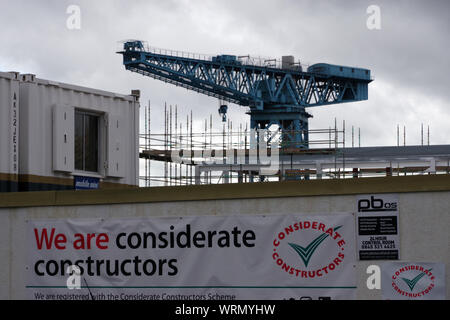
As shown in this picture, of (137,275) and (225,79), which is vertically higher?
(225,79)

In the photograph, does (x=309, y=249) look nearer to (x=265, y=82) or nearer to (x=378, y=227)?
(x=378, y=227)

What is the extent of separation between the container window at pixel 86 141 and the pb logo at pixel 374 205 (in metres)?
10.9

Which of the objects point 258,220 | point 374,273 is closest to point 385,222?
point 374,273

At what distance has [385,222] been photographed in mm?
15789

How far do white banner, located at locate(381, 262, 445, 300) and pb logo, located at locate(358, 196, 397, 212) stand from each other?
0.97 metres

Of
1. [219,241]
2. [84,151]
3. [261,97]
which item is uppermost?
[261,97]

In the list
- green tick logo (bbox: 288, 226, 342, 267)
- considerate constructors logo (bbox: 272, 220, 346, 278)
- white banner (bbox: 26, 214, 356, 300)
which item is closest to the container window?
white banner (bbox: 26, 214, 356, 300)

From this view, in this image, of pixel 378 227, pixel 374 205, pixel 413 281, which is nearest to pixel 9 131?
pixel 374 205

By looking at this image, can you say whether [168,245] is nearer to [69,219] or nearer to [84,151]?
[69,219]

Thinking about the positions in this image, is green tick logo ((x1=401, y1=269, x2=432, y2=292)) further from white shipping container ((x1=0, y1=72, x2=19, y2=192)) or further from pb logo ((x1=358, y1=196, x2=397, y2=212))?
white shipping container ((x1=0, y1=72, x2=19, y2=192))

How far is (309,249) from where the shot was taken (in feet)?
53.3

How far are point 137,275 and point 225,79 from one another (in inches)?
2961

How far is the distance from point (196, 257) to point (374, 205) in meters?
3.51

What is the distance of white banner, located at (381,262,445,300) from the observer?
604 inches
